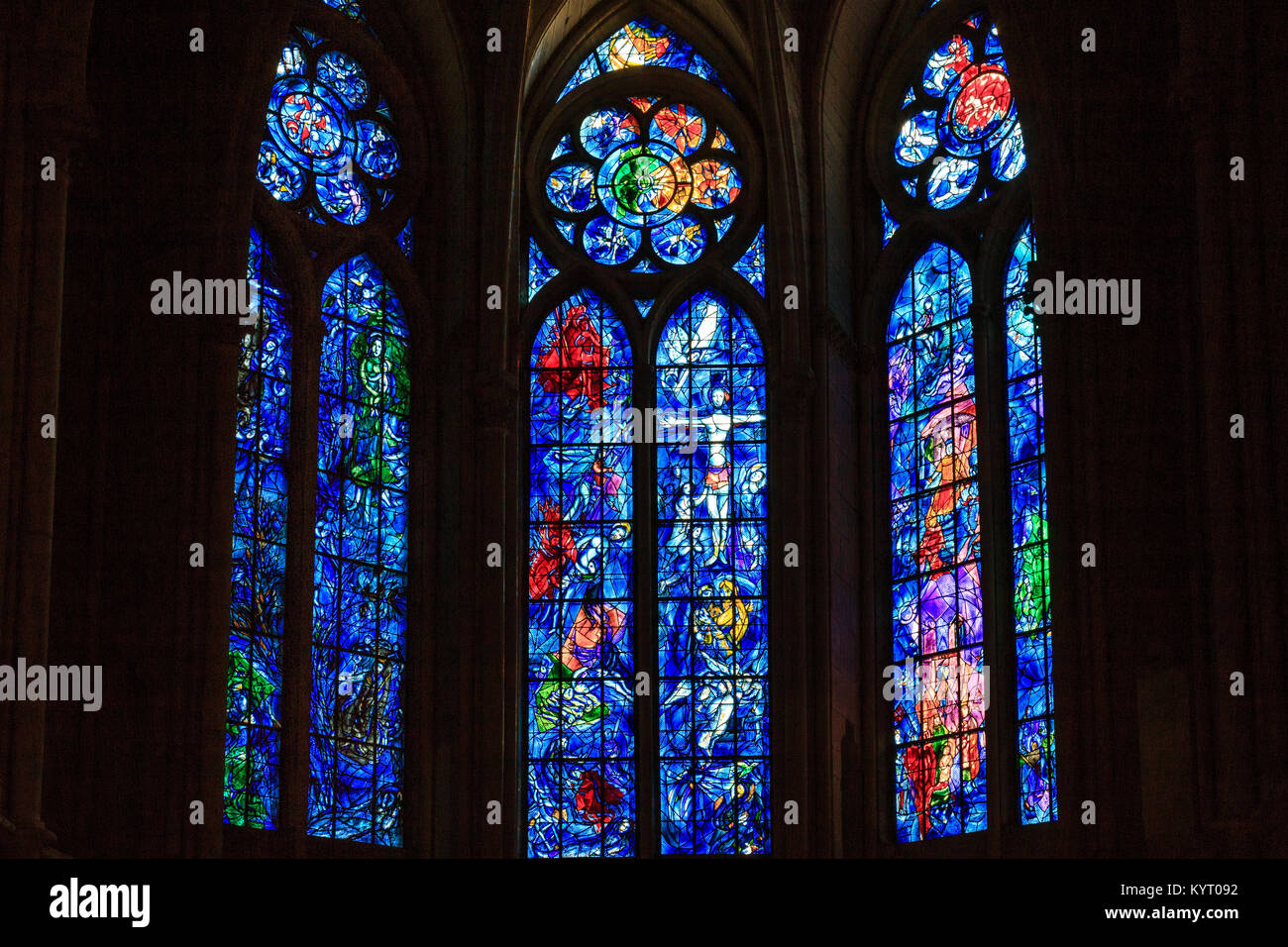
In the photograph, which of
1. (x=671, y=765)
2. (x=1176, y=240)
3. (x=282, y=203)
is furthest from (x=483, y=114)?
(x=1176, y=240)

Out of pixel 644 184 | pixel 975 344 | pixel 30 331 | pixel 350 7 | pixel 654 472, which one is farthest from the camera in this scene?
pixel 644 184

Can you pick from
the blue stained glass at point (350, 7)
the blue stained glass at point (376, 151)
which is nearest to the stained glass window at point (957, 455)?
the blue stained glass at point (376, 151)

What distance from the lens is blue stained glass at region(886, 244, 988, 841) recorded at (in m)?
19.6

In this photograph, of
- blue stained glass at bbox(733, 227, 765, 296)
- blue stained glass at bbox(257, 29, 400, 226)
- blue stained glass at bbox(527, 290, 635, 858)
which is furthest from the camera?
blue stained glass at bbox(733, 227, 765, 296)

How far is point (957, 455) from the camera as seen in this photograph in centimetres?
2014

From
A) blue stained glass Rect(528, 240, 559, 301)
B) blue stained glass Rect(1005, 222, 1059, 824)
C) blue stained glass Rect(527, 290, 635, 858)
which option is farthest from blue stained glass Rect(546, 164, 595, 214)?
blue stained glass Rect(1005, 222, 1059, 824)

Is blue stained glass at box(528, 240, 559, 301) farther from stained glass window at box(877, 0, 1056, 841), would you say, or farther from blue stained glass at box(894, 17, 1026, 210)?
blue stained glass at box(894, 17, 1026, 210)

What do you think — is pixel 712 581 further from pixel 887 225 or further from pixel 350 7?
pixel 350 7

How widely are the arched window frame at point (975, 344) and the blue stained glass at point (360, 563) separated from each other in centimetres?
361

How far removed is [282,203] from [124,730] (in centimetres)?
511

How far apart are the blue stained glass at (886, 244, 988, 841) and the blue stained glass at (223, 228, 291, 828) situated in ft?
15.2

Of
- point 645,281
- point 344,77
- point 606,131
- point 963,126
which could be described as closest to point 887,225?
point 963,126

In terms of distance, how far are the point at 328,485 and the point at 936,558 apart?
14.9ft
